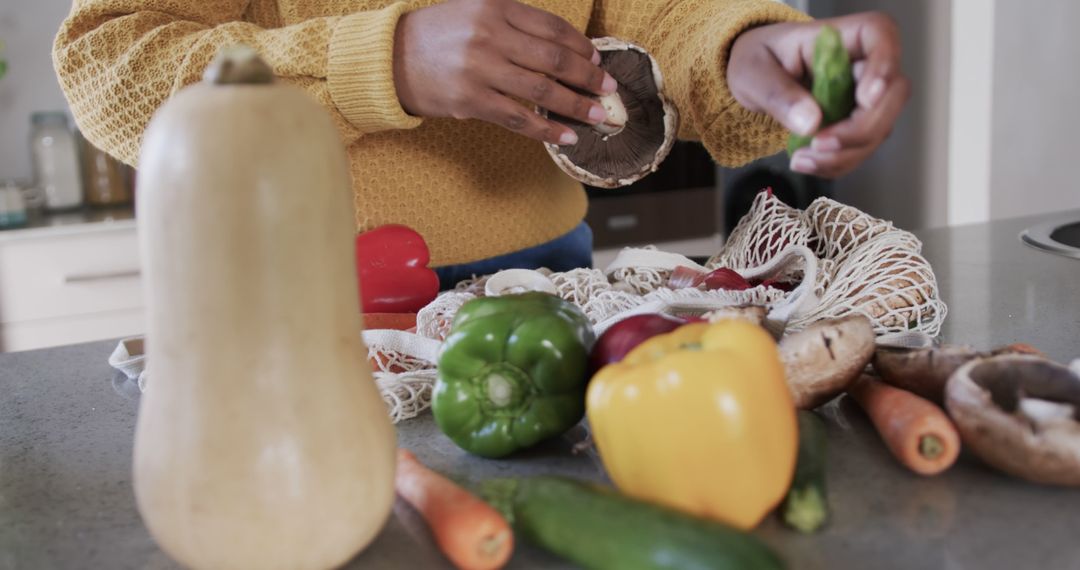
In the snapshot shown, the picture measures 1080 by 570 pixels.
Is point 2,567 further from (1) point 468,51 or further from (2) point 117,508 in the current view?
(1) point 468,51

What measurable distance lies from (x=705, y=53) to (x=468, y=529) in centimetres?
61

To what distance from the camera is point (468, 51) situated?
85 cm

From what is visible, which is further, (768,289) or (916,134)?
(916,134)

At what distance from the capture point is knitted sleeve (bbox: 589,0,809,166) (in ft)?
3.05

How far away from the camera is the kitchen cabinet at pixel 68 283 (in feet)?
7.57

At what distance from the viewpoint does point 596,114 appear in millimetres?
899

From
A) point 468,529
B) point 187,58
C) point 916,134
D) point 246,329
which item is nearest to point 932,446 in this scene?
point 468,529

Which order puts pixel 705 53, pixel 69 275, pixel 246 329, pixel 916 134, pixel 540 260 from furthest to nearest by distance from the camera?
pixel 916 134
pixel 69 275
pixel 540 260
pixel 705 53
pixel 246 329

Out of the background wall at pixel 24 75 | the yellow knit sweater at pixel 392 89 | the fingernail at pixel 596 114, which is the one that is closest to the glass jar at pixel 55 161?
the background wall at pixel 24 75

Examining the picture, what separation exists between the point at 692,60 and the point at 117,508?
26.6 inches

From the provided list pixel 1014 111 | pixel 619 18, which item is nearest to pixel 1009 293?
pixel 619 18

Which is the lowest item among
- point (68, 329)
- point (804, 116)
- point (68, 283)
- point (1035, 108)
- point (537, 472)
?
point (68, 329)

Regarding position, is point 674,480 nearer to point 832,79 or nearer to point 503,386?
point 503,386

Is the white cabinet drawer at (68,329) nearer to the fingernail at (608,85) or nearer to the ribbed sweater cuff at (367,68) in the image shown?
the ribbed sweater cuff at (367,68)
